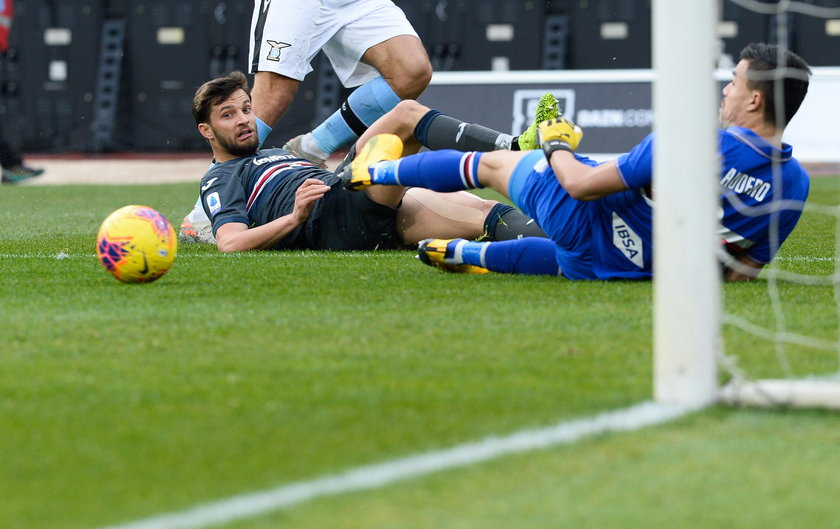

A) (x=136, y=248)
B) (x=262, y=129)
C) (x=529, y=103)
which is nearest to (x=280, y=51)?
(x=262, y=129)

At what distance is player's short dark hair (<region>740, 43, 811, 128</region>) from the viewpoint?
13.9 feet

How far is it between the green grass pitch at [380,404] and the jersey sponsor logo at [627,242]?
0.38 ft

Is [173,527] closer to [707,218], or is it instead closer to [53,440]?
[53,440]

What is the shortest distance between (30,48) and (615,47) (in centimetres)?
833

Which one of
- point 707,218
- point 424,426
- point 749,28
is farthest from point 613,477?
point 749,28

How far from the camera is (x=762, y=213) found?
14.4ft

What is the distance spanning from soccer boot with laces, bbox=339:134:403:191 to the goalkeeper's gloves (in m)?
0.75

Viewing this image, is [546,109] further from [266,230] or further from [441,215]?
[266,230]

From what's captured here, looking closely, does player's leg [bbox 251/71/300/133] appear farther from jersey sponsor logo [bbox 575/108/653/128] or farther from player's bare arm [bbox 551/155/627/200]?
jersey sponsor logo [bbox 575/108/653/128]

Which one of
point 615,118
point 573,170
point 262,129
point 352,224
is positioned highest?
point 573,170

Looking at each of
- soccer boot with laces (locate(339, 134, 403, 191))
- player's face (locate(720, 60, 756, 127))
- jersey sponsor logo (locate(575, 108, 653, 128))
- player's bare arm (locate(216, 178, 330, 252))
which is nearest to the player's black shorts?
player's bare arm (locate(216, 178, 330, 252))

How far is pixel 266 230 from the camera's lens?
5.71 metres

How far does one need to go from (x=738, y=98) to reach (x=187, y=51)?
14.9 meters

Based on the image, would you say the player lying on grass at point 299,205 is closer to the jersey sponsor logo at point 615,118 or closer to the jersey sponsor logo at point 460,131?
the jersey sponsor logo at point 460,131
